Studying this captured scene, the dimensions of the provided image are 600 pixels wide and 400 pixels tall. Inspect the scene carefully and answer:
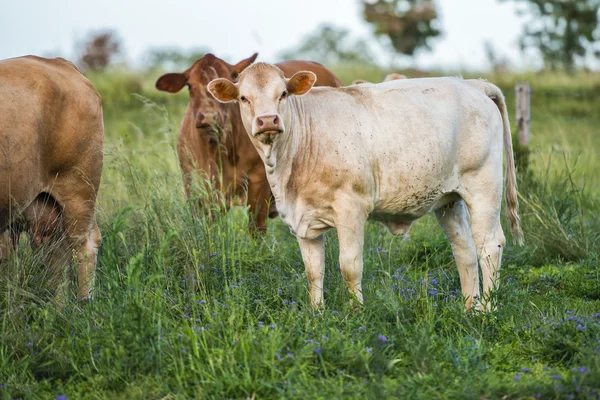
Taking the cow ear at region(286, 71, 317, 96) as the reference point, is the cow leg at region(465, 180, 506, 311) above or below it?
below

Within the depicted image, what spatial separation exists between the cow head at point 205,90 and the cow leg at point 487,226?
99.9 inches

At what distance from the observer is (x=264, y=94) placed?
15.9ft

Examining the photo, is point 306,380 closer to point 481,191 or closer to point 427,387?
point 427,387

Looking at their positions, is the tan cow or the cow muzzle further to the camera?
the tan cow

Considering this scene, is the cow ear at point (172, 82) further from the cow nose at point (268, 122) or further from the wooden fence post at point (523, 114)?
the wooden fence post at point (523, 114)

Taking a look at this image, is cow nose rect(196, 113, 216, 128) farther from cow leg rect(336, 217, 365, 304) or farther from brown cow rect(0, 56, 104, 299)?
cow leg rect(336, 217, 365, 304)

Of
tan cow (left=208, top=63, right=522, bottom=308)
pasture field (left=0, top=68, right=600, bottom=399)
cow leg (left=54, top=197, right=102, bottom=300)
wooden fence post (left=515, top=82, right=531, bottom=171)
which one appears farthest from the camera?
wooden fence post (left=515, top=82, right=531, bottom=171)

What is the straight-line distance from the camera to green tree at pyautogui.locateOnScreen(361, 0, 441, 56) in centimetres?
2955

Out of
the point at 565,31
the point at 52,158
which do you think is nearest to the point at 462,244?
the point at 52,158

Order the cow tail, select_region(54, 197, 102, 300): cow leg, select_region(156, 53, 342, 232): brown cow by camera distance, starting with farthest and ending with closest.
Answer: select_region(156, 53, 342, 232): brown cow → the cow tail → select_region(54, 197, 102, 300): cow leg

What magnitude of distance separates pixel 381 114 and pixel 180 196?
209cm

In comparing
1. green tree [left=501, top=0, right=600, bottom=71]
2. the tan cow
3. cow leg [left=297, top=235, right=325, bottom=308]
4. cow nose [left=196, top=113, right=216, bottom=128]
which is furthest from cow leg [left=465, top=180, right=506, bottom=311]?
green tree [left=501, top=0, right=600, bottom=71]

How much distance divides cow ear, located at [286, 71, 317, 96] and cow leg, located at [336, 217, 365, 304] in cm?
90

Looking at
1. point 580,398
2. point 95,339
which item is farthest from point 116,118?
point 580,398
